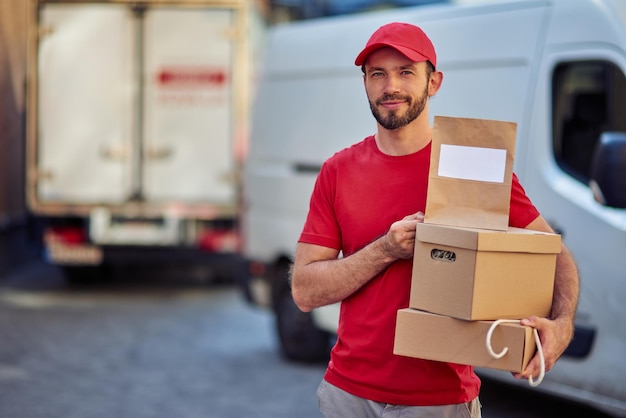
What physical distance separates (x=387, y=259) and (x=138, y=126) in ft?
35.0

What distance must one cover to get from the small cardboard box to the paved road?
439cm

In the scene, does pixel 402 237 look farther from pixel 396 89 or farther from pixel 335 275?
pixel 396 89

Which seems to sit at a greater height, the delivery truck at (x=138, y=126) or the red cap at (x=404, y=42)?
the red cap at (x=404, y=42)

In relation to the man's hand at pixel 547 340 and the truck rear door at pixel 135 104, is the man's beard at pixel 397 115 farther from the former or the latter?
the truck rear door at pixel 135 104

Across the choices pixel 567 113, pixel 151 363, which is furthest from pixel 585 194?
pixel 151 363

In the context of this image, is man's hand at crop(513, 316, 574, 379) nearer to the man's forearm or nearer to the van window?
the man's forearm

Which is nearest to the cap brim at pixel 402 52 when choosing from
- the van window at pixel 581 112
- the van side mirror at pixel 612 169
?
the van side mirror at pixel 612 169

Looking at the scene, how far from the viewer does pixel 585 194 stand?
6.25 metres

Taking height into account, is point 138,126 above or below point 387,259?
below

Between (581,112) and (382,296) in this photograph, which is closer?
(382,296)

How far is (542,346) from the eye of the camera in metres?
3.13

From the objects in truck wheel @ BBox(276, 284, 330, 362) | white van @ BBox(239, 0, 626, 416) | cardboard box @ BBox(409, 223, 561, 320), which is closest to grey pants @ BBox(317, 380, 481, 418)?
cardboard box @ BBox(409, 223, 561, 320)

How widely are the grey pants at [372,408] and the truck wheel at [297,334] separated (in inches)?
213

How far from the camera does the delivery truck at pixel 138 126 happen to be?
13.5 metres
